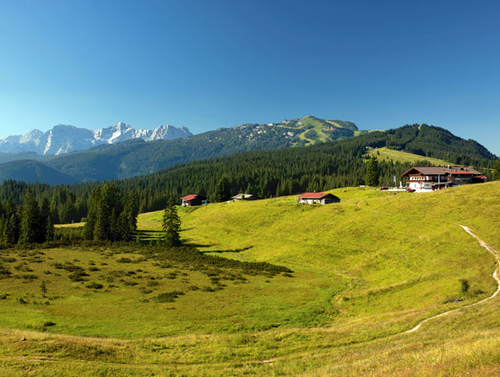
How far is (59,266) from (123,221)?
4030 cm

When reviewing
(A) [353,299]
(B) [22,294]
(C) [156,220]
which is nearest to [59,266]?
(B) [22,294]

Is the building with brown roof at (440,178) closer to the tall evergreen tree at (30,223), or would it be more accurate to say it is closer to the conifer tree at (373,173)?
the conifer tree at (373,173)

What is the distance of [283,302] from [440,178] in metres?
104

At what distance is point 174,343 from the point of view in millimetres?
22578

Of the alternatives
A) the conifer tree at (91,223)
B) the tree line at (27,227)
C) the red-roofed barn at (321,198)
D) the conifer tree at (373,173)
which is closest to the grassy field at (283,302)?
the conifer tree at (91,223)

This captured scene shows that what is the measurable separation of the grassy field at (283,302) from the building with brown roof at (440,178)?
2931cm

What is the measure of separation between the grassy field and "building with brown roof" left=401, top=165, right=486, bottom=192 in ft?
96.2

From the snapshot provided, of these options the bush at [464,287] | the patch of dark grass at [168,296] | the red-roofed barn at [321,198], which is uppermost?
the red-roofed barn at [321,198]

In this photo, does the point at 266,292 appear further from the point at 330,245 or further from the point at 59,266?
the point at 59,266

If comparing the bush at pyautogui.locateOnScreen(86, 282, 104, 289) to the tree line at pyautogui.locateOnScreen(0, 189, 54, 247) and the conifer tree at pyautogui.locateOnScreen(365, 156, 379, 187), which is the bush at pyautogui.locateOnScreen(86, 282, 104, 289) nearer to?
the tree line at pyautogui.locateOnScreen(0, 189, 54, 247)

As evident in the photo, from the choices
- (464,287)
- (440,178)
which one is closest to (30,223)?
(464,287)

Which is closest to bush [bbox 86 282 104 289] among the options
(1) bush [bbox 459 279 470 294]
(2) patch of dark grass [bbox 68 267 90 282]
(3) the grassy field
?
(3) the grassy field

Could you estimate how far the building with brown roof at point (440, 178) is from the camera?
353 ft

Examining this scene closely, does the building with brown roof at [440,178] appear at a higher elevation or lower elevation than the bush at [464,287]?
higher
